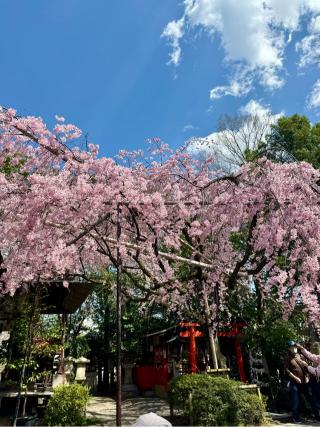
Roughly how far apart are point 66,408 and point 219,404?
3206 mm

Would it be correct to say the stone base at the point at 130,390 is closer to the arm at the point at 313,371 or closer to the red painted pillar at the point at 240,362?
the red painted pillar at the point at 240,362

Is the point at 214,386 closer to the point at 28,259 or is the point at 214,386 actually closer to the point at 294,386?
the point at 294,386

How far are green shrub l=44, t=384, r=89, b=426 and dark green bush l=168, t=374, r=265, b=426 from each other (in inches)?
85.3

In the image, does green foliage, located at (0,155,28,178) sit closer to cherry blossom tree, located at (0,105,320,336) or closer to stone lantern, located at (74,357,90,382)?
cherry blossom tree, located at (0,105,320,336)

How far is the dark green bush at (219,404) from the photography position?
667cm

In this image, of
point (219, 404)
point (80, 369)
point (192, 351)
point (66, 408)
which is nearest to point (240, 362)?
point (192, 351)

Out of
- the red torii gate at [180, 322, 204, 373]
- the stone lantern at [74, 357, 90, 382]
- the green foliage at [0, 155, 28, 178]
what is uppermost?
the green foliage at [0, 155, 28, 178]

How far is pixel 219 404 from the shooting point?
22.2 ft

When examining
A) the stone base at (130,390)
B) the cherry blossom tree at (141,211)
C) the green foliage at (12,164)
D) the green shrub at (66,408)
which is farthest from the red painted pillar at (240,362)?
the green foliage at (12,164)

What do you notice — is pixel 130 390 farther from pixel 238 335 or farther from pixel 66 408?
pixel 66 408

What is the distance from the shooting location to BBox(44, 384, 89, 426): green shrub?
7488 millimetres

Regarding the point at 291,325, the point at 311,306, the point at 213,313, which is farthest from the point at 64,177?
the point at 291,325

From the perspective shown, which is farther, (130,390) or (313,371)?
(130,390)

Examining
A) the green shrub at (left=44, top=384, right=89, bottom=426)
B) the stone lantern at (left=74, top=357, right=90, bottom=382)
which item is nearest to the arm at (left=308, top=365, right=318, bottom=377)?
the green shrub at (left=44, top=384, right=89, bottom=426)
